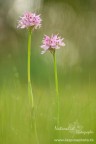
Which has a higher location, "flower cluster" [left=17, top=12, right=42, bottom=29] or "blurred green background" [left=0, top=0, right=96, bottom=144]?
"flower cluster" [left=17, top=12, right=42, bottom=29]

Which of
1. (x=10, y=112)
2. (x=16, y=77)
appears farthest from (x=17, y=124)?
(x=16, y=77)

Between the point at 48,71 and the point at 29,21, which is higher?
the point at 29,21

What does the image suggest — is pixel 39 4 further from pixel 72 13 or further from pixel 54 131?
pixel 54 131

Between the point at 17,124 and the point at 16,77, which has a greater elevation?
the point at 16,77
